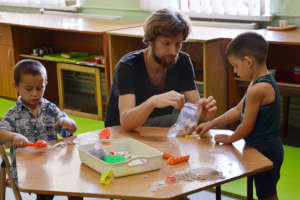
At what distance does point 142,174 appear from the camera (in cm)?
160

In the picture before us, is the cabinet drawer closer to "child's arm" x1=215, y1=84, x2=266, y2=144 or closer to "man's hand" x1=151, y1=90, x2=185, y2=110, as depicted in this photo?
"man's hand" x1=151, y1=90, x2=185, y2=110

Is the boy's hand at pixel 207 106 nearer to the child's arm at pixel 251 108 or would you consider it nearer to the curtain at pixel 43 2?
the child's arm at pixel 251 108

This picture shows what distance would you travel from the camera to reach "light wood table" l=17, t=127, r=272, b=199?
1476 millimetres

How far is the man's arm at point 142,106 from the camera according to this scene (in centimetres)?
194

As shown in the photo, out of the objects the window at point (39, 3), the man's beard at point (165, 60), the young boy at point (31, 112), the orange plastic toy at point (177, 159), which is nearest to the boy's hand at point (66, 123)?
the young boy at point (31, 112)

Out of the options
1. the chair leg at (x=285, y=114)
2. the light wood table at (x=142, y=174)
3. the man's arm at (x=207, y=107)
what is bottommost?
the chair leg at (x=285, y=114)

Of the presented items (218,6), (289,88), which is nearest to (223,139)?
Result: (289,88)

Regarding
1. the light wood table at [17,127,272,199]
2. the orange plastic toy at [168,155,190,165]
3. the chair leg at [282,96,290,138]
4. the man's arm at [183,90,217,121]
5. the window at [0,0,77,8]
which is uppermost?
the window at [0,0,77,8]

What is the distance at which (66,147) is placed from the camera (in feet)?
6.23

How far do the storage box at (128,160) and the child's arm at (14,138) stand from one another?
1.10 feet

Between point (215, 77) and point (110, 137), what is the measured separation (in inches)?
85.0

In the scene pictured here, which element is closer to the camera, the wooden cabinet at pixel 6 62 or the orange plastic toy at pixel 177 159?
the orange plastic toy at pixel 177 159

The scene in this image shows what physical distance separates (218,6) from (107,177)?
328cm

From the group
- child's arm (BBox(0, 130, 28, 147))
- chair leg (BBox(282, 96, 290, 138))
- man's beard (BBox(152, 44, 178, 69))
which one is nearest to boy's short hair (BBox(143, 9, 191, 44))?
man's beard (BBox(152, 44, 178, 69))
